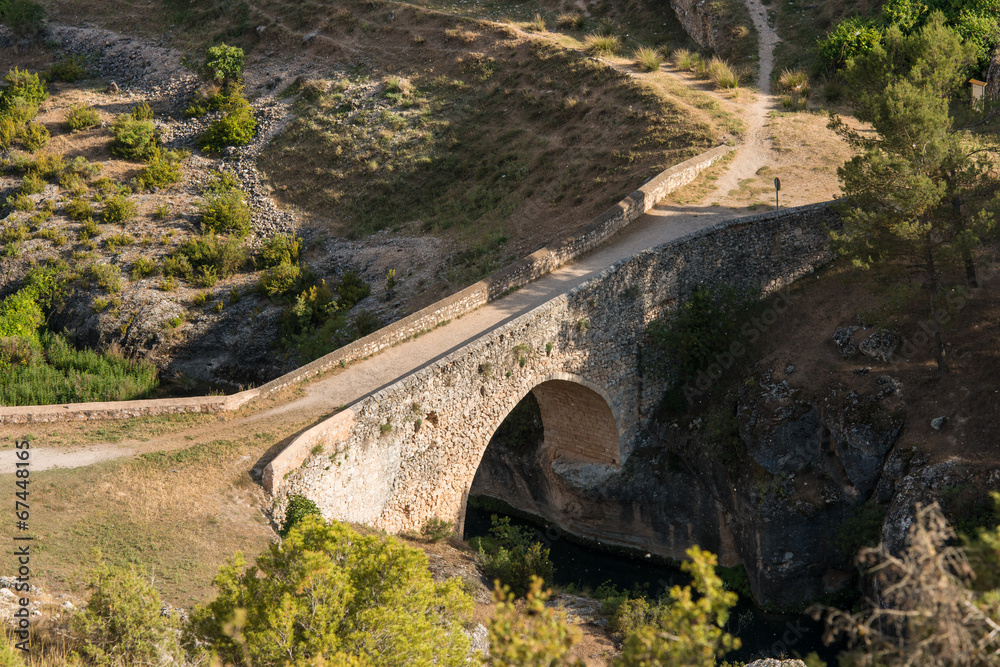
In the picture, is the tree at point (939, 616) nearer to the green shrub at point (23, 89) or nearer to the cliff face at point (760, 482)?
the cliff face at point (760, 482)

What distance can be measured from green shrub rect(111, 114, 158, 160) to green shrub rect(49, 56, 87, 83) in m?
5.87

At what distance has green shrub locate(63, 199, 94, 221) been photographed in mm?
30656

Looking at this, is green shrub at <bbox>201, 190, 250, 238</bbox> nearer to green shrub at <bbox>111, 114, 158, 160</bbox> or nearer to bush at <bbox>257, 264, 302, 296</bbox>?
bush at <bbox>257, 264, 302, 296</bbox>

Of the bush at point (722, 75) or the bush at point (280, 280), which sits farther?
the bush at point (722, 75)

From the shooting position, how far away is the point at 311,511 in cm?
1560

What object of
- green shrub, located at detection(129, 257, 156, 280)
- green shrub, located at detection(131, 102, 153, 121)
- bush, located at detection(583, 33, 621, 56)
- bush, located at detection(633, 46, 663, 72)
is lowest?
green shrub, located at detection(129, 257, 156, 280)

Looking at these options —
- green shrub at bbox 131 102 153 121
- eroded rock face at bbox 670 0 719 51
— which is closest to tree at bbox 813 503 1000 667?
eroded rock face at bbox 670 0 719 51

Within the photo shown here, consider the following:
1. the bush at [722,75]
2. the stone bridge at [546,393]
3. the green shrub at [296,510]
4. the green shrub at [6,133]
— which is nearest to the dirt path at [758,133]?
the bush at [722,75]

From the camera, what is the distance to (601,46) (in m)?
32.5

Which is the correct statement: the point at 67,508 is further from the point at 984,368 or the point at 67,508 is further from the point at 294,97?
the point at 294,97

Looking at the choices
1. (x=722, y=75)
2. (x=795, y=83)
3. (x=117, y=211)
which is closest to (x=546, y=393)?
(x=722, y=75)

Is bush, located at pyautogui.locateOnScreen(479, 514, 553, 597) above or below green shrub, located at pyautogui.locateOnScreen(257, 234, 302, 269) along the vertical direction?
below

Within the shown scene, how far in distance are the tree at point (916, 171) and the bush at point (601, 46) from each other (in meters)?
14.2

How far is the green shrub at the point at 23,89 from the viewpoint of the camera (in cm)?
3569
